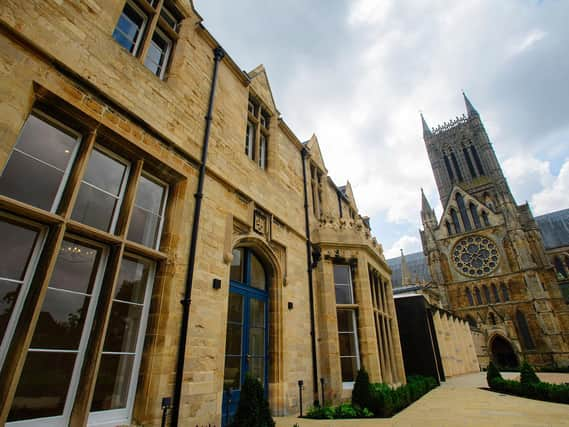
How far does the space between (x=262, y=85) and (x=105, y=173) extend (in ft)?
21.1

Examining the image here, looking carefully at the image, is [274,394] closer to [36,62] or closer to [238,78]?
[36,62]

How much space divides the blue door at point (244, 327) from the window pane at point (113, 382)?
196cm

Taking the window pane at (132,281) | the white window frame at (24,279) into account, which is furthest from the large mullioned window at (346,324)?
the white window frame at (24,279)

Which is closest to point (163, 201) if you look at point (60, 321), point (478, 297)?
point (60, 321)

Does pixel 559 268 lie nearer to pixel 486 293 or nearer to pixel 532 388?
pixel 486 293

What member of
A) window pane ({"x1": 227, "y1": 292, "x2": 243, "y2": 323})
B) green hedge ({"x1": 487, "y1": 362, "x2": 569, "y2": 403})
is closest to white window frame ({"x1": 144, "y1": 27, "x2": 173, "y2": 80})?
window pane ({"x1": 227, "y1": 292, "x2": 243, "y2": 323})

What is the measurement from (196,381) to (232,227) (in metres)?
2.76

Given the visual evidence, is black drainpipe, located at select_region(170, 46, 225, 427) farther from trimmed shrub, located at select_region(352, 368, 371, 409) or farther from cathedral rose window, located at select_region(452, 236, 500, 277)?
cathedral rose window, located at select_region(452, 236, 500, 277)

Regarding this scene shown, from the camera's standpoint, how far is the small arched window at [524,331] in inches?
1344

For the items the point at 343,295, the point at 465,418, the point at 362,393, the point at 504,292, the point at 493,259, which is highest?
the point at 493,259

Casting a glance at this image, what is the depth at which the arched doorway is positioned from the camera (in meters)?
33.6

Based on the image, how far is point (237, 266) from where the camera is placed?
6.61 m

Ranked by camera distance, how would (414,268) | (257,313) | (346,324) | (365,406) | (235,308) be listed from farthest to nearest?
(414,268) < (346,324) < (257,313) < (365,406) < (235,308)

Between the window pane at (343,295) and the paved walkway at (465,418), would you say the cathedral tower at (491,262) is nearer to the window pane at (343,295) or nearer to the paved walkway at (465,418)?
the paved walkway at (465,418)
